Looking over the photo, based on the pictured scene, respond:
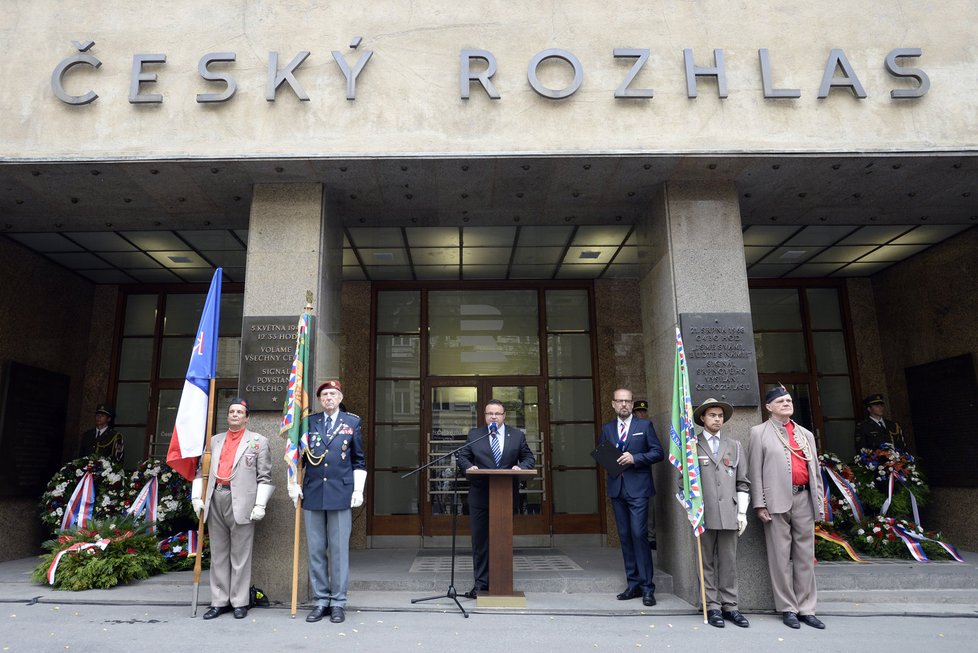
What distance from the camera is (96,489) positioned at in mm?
8539

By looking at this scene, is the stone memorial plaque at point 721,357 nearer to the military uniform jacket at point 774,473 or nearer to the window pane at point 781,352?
the military uniform jacket at point 774,473

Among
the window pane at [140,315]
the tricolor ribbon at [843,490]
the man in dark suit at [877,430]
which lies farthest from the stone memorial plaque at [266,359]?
the man in dark suit at [877,430]

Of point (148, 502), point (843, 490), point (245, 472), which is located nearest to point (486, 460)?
point (245, 472)

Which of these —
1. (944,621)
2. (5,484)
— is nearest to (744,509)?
(944,621)

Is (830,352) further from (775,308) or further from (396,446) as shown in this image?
(396,446)

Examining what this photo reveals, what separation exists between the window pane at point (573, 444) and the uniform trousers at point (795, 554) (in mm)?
4433

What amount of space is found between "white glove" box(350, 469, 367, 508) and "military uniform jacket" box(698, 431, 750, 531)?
2945 mm

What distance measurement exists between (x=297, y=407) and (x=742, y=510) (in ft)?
13.0

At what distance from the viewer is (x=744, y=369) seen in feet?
20.6

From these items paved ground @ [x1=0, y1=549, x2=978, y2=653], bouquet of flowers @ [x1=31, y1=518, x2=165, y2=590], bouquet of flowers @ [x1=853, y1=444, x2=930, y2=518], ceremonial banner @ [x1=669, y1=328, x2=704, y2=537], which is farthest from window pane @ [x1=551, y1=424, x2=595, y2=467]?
bouquet of flowers @ [x1=31, y1=518, x2=165, y2=590]

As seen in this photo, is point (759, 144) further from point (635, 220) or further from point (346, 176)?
point (346, 176)

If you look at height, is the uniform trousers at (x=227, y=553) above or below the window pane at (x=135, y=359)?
below

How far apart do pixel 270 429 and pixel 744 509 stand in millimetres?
4354

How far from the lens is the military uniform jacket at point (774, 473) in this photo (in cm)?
548
